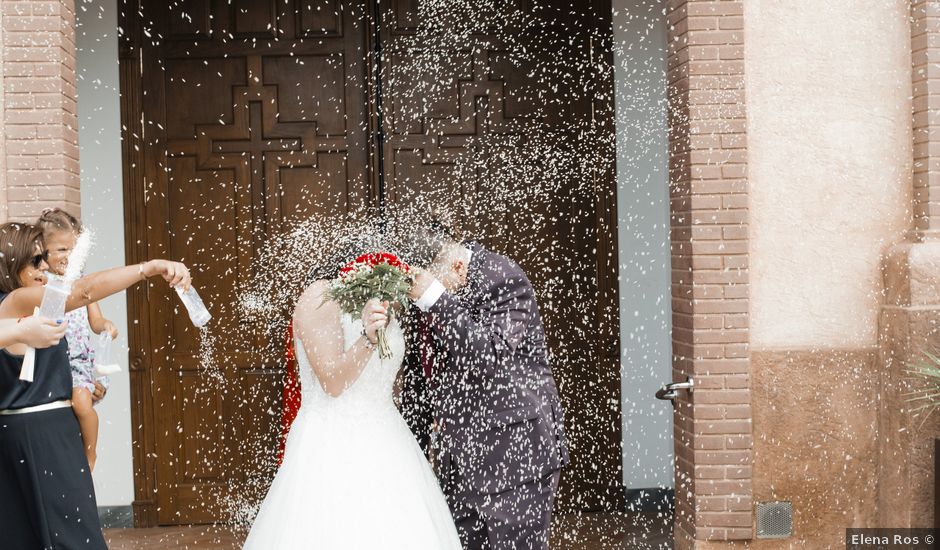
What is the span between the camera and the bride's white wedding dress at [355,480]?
4.05 metres

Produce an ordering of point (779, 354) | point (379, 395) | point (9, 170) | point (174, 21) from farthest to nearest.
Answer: point (174, 21) → point (779, 354) → point (9, 170) → point (379, 395)

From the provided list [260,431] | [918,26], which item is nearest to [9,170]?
[260,431]

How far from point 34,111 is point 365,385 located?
2393 millimetres

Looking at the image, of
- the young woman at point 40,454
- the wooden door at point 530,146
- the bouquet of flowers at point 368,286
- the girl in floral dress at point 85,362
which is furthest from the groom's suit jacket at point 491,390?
the wooden door at point 530,146

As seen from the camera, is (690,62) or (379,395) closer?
(379,395)

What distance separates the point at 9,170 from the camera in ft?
16.6

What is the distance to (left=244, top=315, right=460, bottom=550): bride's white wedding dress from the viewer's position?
4051mm

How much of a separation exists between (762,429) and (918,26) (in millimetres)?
2374

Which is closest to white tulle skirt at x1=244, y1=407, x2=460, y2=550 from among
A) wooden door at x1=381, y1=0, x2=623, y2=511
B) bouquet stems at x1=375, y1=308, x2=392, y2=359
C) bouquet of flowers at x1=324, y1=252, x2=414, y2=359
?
bouquet stems at x1=375, y1=308, x2=392, y2=359

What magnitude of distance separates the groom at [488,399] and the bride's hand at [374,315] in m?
0.39

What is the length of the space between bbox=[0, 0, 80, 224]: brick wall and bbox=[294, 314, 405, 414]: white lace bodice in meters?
1.81

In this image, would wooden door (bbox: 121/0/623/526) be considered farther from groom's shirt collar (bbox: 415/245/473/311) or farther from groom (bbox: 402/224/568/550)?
groom's shirt collar (bbox: 415/245/473/311)

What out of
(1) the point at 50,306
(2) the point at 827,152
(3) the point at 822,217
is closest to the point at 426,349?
(1) the point at 50,306

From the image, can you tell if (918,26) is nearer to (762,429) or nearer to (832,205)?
(832,205)
